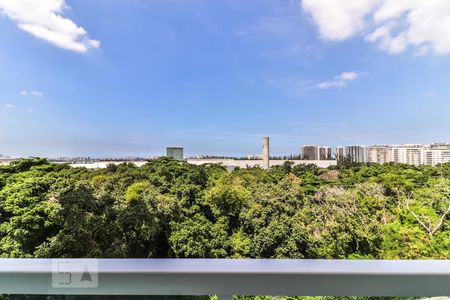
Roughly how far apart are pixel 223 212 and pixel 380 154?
461cm

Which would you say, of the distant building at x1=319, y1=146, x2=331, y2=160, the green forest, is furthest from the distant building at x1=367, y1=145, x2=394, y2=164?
the distant building at x1=319, y1=146, x2=331, y2=160

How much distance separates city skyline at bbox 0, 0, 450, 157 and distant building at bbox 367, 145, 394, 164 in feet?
1.30

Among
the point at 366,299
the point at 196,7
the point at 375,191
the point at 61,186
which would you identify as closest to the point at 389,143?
the point at 375,191

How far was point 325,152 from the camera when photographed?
814 cm

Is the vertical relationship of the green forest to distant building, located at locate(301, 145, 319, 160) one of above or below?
below

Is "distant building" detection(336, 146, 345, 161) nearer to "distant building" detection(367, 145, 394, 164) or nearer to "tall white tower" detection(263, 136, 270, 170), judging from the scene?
"distant building" detection(367, 145, 394, 164)

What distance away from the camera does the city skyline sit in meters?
3.61

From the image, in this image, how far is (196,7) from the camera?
361cm

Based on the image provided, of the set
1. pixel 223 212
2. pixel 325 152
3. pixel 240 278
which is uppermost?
pixel 325 152

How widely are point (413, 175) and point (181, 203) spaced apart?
675 cm

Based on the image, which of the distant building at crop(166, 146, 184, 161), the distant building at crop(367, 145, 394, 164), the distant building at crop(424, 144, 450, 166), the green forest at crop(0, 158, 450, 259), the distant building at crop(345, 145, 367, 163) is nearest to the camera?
the green forest at crop(0, 158, 450, 259)

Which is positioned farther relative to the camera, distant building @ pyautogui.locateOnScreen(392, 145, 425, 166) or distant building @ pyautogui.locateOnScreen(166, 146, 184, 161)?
distant building @ pyautogui.locateOnScreen(166, 146, 184, 161)

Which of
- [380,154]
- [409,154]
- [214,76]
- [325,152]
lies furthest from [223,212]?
[409,154]

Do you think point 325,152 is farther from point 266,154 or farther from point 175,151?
point 175,151
